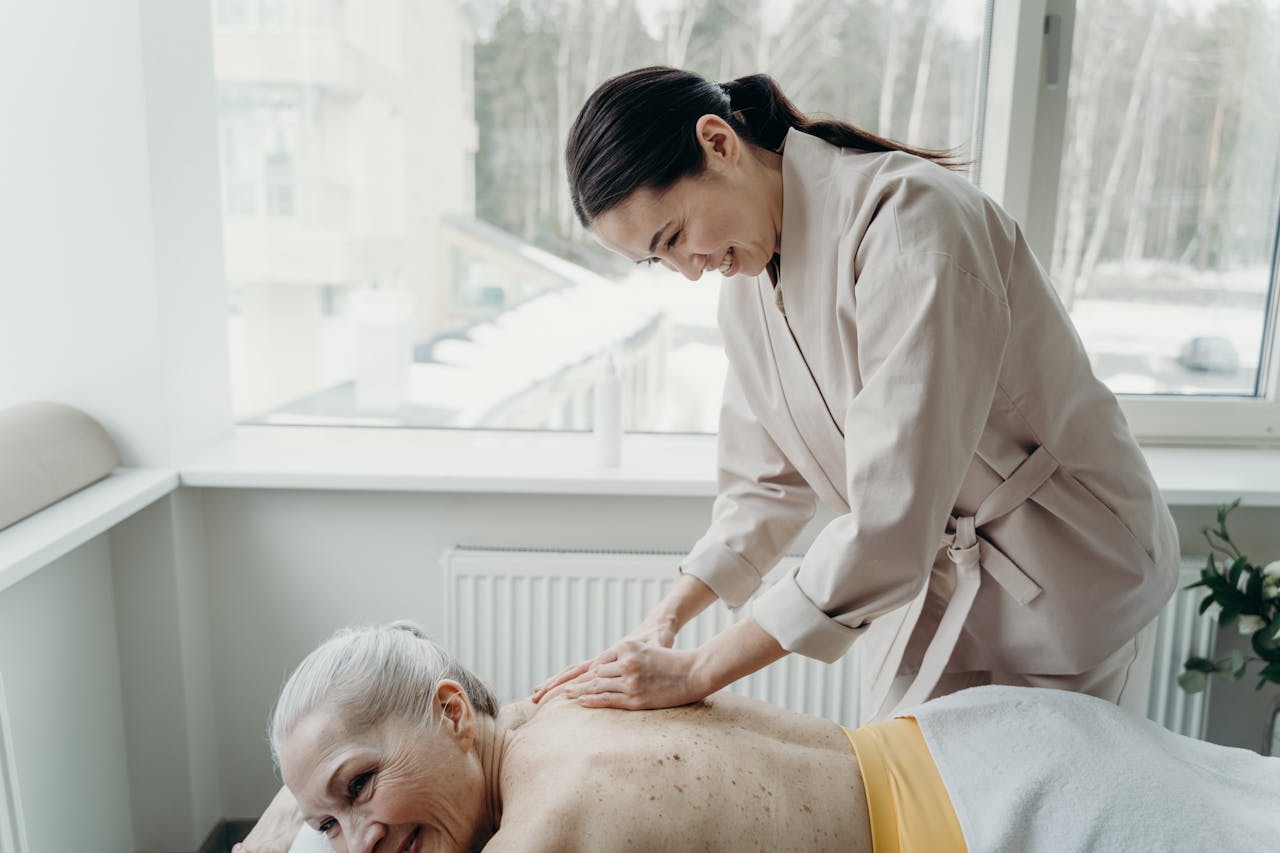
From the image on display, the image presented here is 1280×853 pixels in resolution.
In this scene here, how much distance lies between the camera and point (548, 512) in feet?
6.85

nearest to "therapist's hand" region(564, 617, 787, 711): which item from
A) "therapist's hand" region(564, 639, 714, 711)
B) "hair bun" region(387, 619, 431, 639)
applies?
"therapist's hand" region(564, 639, 714, 711)

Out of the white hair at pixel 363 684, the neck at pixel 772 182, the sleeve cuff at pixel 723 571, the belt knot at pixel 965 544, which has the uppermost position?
the neck at pixel 772 182

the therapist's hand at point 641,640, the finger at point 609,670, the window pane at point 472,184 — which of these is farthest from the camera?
the window pane at point 472,184

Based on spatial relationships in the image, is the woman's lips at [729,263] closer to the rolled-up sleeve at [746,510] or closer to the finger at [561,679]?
the rolled-up sleeve at [746,510]

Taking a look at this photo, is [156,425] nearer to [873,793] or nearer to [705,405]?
[705,405]

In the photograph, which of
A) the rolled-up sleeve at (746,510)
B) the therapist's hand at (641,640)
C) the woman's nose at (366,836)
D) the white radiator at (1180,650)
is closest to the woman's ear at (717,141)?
the rolled-up sleeve at (746,510)

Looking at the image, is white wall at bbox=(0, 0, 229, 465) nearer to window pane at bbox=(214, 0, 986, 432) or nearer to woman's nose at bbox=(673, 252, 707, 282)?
window pane at bbox=(214, 0, 986, 432)

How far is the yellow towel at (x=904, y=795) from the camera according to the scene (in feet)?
3.72

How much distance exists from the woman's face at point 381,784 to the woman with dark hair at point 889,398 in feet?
0.65

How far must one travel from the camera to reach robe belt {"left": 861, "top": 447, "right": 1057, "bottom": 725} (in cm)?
122

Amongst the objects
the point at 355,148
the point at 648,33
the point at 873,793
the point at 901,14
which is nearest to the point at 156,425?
the point at 355,148

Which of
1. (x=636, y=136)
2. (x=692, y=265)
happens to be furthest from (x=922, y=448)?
(x=636, y=136)

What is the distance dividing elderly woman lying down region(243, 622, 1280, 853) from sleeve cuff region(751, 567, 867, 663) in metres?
0.14

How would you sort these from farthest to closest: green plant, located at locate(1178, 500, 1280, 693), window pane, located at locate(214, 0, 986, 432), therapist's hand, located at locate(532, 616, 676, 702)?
1. window pane, located at locate(214, 0, 986, 432)
2. green plant, located at locate(1178, 500, 1280, 693)
3. therapist's hand, located at locate(532, 616, 676, 702)
